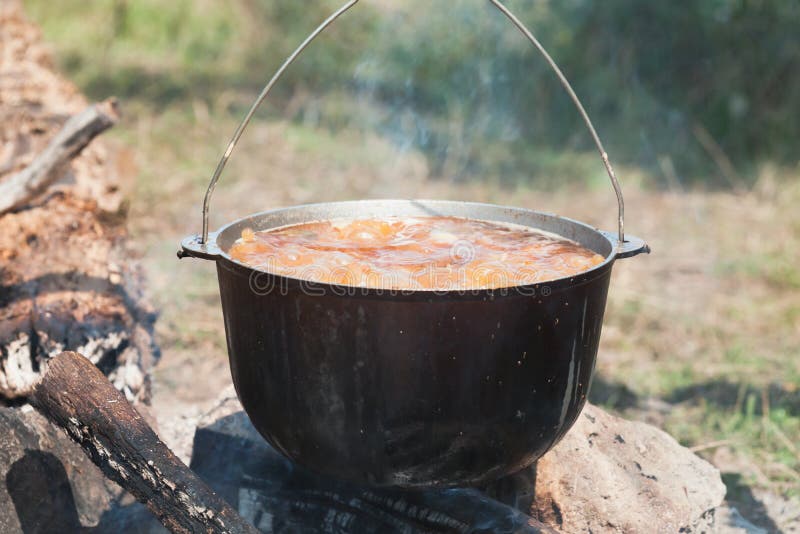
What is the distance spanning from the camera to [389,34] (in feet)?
37.2

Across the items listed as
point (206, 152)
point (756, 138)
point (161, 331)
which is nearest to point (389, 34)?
point (206, 152)

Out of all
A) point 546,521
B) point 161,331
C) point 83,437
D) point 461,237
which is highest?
point 461,237

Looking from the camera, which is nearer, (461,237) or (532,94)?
(461,237)

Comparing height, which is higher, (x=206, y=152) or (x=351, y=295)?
(x=351, y=295)

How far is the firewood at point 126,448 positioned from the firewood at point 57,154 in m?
1.48

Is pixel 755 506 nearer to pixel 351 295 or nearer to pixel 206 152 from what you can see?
pixel 351 295

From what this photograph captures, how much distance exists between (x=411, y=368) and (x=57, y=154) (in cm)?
241

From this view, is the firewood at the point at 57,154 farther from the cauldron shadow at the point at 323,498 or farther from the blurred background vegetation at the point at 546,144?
the cauldron shadow at the point at 323,498

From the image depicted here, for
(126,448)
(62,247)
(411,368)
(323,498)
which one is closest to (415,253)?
(411,368)

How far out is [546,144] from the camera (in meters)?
9.13

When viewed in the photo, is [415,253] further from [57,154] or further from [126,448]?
[57,154]

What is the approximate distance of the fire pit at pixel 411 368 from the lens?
5.80 ft

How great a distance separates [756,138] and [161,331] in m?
6.42

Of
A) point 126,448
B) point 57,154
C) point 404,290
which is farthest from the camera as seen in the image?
point 57,154
